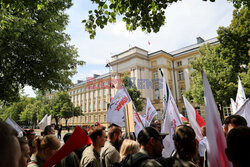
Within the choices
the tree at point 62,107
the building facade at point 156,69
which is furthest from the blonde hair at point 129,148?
the tree at point 62,107

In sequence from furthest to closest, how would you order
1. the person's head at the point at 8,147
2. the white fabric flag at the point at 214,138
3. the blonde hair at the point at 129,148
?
the blonde hair at the point at 129,148 < the white fabric flag at the point at 214,138 < the person's head at the point at 8,147

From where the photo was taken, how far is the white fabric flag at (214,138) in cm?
195

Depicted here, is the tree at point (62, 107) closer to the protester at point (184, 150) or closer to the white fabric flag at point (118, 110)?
the white fabric flag at point (118, 110)

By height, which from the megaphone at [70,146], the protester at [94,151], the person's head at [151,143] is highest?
the megaphone at [70,146]

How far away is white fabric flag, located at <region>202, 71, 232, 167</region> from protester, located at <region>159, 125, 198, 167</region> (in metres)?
0.19

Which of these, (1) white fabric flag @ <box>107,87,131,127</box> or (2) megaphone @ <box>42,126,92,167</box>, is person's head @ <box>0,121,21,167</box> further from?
(1) white fabric flag @ <box>107,87,131,127</box>

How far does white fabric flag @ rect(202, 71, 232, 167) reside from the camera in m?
1.95

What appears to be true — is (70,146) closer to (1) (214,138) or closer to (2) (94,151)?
(1) (214,138)

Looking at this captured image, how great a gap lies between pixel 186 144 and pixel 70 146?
1426mm

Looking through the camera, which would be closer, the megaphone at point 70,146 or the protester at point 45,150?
the megaphone at point 70,146

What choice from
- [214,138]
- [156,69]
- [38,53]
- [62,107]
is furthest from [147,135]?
[62,107]

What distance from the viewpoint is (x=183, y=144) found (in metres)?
2.10

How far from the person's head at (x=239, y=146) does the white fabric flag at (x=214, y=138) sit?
18.6 inches

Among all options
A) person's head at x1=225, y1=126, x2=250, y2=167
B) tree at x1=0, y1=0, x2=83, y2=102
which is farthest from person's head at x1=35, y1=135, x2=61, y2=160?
tree at x1=0, y1=0, x2=83, y2=102
